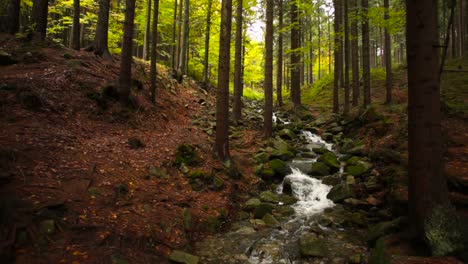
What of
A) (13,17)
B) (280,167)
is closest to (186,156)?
(280,167)

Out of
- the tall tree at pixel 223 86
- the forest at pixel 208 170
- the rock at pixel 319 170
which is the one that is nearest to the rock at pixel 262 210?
the forest at pixel 208 170

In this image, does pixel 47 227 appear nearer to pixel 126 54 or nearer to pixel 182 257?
pixel 182 257

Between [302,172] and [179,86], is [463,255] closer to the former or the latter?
[302,172]

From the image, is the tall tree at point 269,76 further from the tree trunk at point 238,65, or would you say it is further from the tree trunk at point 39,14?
the tree trunk at point 39,14

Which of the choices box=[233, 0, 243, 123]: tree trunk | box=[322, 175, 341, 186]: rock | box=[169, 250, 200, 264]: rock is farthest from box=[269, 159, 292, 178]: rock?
box=[169, 250, 200, 264]: rock

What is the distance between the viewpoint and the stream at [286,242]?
20.1ft

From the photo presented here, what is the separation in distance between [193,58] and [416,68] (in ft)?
88.0

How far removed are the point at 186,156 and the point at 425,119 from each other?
6.88 meters

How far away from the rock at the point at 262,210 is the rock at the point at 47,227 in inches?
201

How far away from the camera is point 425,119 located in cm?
518

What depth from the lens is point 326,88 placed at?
30.7 meters

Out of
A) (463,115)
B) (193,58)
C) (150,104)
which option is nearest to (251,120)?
(150,104)

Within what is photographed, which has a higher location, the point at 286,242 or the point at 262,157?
the point at 262,157

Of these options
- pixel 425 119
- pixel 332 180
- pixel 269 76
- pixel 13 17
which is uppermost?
pixel 13 17
